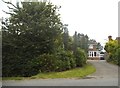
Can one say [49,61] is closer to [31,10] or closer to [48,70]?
[48,70]

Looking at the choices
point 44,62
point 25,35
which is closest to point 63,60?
point 44,62

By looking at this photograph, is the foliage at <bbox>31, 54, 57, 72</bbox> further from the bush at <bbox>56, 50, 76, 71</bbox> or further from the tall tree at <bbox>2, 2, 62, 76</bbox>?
the bush at <bbox>56, 50, 76, 71</bbox>

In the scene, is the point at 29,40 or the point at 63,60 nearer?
the point at 29,40

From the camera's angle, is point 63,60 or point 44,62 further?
point 63,60

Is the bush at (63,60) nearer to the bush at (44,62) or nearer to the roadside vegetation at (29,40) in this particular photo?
the roadside vegetation at (29,40)

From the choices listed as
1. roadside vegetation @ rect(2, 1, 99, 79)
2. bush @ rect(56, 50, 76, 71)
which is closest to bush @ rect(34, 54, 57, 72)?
roadside vegetation @ rect(2, 1, 99, 79)

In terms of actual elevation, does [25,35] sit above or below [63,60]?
above

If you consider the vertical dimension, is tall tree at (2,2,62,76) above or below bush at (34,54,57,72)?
above

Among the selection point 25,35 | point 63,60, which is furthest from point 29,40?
point 63,60

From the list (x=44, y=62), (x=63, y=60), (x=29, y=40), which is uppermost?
(x=29, y=40)

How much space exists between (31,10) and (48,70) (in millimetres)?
5286

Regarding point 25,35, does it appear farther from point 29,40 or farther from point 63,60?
point 63,60

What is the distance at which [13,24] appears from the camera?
2625cm

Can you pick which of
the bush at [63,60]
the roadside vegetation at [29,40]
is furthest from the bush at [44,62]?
the bush at [63,60]
